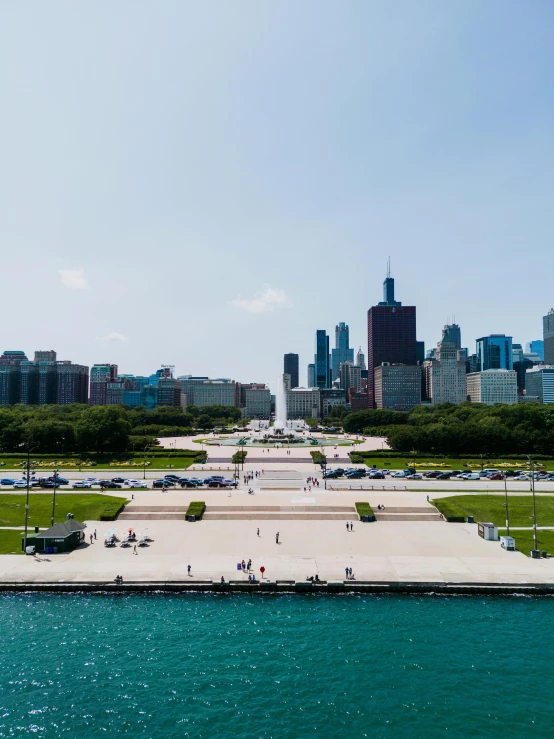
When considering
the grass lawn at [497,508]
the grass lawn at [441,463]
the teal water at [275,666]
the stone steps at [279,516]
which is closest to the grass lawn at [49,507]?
the stone steps at [279,516]

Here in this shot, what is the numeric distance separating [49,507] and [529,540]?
157 ft

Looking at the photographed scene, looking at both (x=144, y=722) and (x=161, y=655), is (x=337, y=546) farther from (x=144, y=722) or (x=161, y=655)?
(x=144, y=722)

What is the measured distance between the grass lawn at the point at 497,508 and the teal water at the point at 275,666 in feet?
55.7

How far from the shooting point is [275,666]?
25.2 meters

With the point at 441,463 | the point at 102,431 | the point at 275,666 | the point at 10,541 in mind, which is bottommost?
the point at 275,666

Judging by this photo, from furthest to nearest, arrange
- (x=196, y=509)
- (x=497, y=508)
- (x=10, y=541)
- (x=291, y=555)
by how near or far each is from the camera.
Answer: (x=497, y=508) < (x=196, y=509) < (x=10, y=541) < (x=291, y=555)

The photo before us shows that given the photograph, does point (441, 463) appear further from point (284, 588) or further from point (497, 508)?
point (284, 588)

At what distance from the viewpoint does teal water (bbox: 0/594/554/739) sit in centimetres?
2106

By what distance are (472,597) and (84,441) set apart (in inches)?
2939

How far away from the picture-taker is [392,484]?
219 feet

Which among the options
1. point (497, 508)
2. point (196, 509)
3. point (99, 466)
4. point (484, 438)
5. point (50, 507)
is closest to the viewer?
point (196, 509)

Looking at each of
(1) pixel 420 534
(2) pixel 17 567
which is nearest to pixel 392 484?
(1) pixel 420 534

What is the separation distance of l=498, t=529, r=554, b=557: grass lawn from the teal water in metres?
8.80

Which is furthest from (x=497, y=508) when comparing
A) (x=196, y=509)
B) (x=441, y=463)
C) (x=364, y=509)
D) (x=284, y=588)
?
(x=196, y=509)
